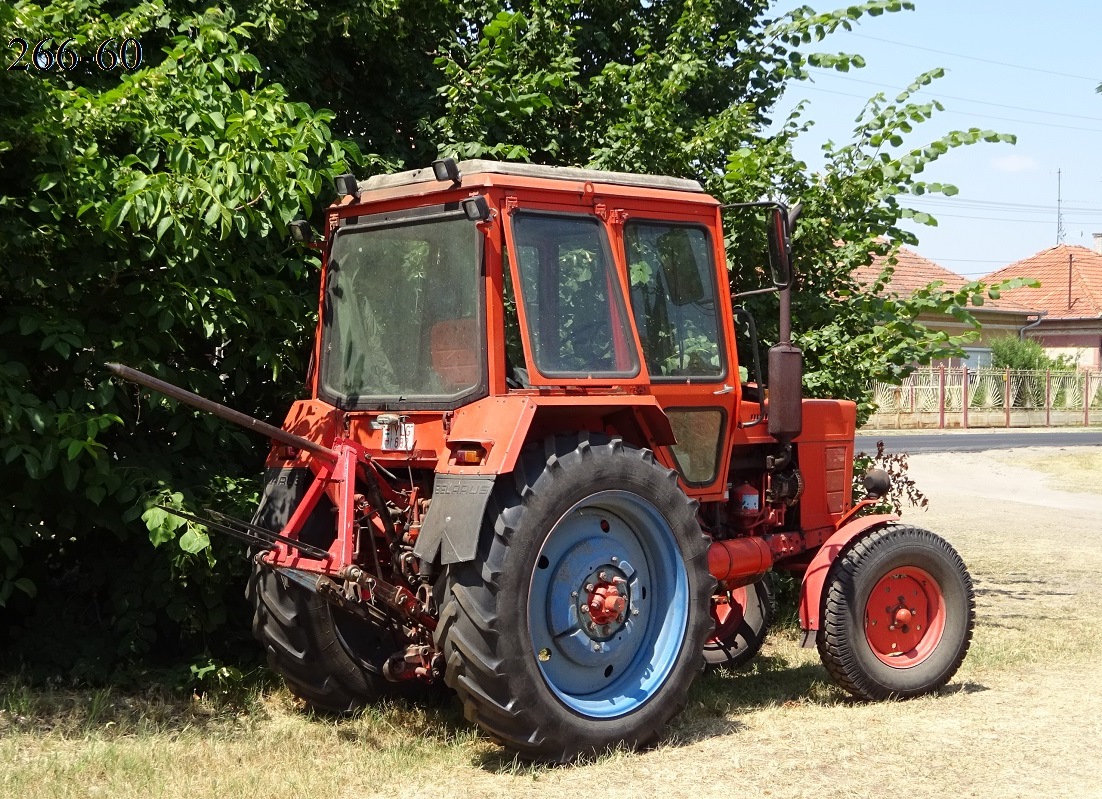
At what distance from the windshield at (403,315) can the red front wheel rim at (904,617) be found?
2.63 meters

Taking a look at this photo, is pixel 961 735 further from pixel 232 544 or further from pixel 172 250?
pixel 172 250

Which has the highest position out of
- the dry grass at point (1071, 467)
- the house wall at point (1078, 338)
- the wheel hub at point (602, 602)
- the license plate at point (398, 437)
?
the house wall at point (1078, 338)

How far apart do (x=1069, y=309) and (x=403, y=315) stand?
150 ft

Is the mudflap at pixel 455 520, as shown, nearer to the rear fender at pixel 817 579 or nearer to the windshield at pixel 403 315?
the windshield at pixel 403 315

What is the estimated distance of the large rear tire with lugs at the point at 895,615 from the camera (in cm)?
667

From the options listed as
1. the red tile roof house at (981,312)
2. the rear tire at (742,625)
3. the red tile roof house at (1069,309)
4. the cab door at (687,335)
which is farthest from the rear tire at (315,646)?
the red tile roof house at (1069,309)

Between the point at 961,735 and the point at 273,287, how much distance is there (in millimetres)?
3873

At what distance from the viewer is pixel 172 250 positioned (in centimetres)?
622

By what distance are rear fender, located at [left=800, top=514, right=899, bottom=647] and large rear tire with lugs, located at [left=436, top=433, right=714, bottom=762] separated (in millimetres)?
1016

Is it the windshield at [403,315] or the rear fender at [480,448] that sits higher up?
the windshield at [403,315]

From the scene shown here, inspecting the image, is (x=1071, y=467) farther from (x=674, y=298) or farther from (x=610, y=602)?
(x=610, y=602)

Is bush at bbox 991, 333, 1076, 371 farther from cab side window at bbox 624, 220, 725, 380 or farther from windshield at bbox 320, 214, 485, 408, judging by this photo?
windshield at bbox 320, 214, 485, 408

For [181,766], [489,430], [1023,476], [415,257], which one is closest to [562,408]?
[489,430]

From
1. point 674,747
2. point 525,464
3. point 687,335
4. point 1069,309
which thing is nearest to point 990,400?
point 1069,309
